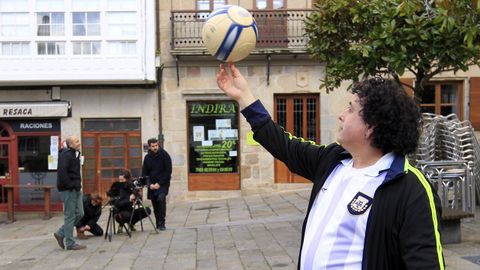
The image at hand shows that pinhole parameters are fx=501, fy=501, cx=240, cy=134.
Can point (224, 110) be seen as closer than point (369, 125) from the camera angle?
No

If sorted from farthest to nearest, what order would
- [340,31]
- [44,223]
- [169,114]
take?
1. [169,114]
2. [44,223]
3. [340,31]

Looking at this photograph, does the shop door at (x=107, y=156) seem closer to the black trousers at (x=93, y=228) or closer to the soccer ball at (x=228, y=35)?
the black trousers at (x=93, y=228)

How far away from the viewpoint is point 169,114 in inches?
610

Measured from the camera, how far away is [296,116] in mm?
15711

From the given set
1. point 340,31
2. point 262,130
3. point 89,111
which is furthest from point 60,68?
point 262,130

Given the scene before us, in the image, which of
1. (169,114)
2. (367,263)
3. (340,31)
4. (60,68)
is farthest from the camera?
(169,114)

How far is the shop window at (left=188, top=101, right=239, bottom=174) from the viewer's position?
51.0 feet

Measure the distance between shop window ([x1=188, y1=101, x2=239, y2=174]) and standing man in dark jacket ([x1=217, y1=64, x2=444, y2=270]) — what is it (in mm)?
13341

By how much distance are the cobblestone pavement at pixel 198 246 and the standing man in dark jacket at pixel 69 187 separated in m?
0.26

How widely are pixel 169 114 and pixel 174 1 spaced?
3501 millimetres

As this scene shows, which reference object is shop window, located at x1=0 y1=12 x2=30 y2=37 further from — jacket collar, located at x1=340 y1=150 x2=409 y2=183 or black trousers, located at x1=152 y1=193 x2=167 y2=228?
jacket collar, located at x1=340 y1=150 x2=409 y2=183

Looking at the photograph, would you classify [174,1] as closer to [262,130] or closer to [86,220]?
[86,220]

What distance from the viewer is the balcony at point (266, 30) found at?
1523 centimetres

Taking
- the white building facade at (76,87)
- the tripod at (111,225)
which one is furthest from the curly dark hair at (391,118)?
the white building facade at (76,87)
